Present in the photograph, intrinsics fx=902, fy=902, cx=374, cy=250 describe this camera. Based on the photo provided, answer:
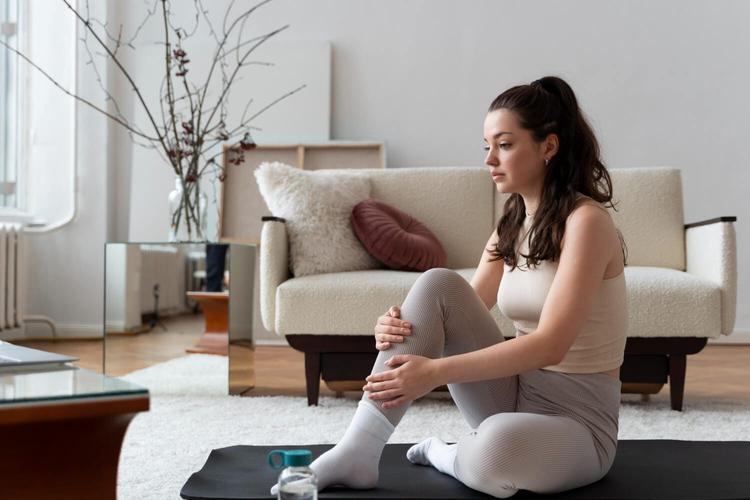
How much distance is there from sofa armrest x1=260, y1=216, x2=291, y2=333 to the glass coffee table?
6.37 ft

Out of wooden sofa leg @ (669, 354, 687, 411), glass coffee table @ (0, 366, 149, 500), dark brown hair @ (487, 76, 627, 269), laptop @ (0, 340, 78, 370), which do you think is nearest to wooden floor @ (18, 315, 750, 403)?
wooden sofa leg @ (669, 354, 687, 411)

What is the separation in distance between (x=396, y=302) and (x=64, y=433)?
1.95m

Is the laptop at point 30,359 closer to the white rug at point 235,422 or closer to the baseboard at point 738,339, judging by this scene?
the white rug at point 235,422

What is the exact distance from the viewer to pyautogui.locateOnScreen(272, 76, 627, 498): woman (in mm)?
1663

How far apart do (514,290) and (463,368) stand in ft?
0.97

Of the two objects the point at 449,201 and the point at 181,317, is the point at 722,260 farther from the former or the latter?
the point at 181,317

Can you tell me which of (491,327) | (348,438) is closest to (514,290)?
(491,327)

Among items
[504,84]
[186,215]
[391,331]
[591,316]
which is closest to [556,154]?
[591,316]

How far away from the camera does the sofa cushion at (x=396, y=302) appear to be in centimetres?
299

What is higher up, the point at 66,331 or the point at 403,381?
the point at 403,381

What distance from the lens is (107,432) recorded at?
1.22 meters

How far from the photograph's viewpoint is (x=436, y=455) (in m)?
1.96

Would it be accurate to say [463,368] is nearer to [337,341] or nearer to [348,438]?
[348,438]

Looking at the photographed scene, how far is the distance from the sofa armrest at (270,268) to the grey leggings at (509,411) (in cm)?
143
